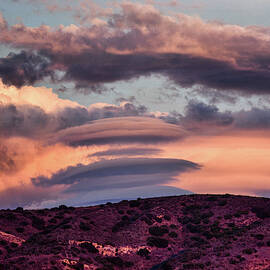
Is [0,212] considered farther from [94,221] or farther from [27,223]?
[94,221]

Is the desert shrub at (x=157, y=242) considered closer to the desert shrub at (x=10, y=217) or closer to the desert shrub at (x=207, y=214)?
the desert shrub at (x=207, y=214)

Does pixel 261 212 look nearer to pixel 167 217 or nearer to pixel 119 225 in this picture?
pixel 167 217

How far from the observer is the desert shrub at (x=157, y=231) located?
85562 mm

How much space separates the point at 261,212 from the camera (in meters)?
89.8

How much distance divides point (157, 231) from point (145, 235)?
2718mm

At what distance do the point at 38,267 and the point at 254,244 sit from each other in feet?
112

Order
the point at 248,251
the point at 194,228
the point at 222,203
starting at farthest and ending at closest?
the point at 222,203 → the point at 194,228 → the point at 248,251

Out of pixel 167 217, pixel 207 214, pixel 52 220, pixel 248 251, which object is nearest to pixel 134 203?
pixel 167 217

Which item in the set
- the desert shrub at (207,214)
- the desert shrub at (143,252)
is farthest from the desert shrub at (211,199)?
the desert shrub at (143,252)

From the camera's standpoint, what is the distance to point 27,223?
304ft

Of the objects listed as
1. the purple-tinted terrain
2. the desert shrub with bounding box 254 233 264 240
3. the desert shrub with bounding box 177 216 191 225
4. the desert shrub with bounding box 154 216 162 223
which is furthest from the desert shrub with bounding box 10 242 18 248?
the desert shrub with bounding box 254 233 264 240

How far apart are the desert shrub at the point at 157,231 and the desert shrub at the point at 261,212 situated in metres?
18.9

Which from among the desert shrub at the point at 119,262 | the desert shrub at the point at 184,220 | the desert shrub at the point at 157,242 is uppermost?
the desert shrub at the point at 184,220

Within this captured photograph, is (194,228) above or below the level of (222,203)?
below
